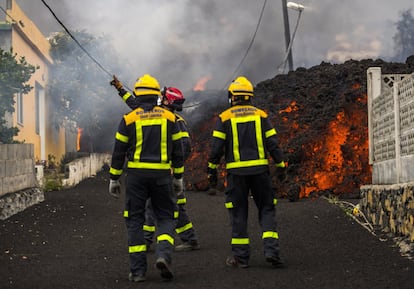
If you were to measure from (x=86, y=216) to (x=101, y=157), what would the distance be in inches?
702

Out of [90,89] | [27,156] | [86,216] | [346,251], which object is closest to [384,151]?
[346,251]

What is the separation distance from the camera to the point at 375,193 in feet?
34.4

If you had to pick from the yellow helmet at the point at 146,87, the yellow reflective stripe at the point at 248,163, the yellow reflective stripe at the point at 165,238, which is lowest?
the yellow reflective stripe at the point at 165,238

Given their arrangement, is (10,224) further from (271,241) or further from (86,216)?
(271,241)

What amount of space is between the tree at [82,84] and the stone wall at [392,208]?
64.6 ft

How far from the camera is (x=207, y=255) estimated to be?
838cm

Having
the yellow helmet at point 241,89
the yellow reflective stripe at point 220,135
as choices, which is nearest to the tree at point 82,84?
the yellow helmet at point 241,89

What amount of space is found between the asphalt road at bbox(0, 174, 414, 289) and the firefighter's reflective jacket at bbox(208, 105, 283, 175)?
45.1 inches

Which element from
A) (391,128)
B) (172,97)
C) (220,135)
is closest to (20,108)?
(172,97)

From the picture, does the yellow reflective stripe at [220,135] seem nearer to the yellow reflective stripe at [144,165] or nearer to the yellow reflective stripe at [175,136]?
the yellow reflective stripe at [175,136]

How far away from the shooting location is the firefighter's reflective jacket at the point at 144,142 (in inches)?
273

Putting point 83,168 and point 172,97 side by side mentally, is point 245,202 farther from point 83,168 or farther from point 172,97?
point 83,168

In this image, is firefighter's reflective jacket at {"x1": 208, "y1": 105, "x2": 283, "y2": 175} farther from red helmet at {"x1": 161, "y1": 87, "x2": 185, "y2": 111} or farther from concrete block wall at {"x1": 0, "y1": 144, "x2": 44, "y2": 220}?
concrete block wall at {"x1": 0, "y1": 144, "x2": 44, "y2": 220}

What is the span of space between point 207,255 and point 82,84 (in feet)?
73.3
